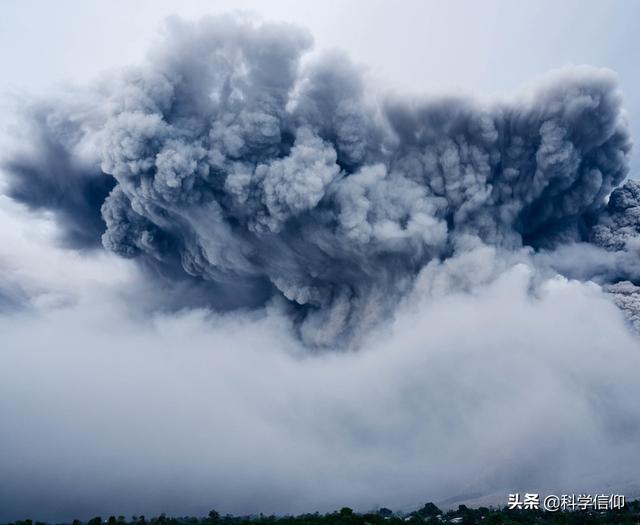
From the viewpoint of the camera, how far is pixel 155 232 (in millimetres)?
36250

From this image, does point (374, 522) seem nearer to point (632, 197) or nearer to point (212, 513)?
point (212, 513)

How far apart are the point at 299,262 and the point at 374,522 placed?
48.3 feet

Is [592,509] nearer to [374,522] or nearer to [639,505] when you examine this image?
[639,505]

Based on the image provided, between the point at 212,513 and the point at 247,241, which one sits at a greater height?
the point at 247,241

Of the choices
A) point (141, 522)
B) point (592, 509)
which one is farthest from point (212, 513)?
point (592, 509)

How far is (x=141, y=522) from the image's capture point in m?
34.6

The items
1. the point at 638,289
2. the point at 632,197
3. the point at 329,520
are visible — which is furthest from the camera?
the point at 632,197

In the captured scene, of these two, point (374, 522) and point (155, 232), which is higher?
point (155, 232)

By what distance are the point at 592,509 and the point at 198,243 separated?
2642 centimetres

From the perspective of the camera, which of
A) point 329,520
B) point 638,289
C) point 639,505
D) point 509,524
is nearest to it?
point 509,524

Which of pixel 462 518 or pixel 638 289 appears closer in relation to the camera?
pixel 462 518

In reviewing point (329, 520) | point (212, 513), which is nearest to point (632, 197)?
point (329, 520)

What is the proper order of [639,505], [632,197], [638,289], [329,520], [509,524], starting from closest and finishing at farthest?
1. [509,524]
2. [329,520]
3. [639,505]
4. [638,289]
5. [632,197]

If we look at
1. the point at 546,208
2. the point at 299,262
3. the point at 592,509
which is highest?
the point at 546,208
